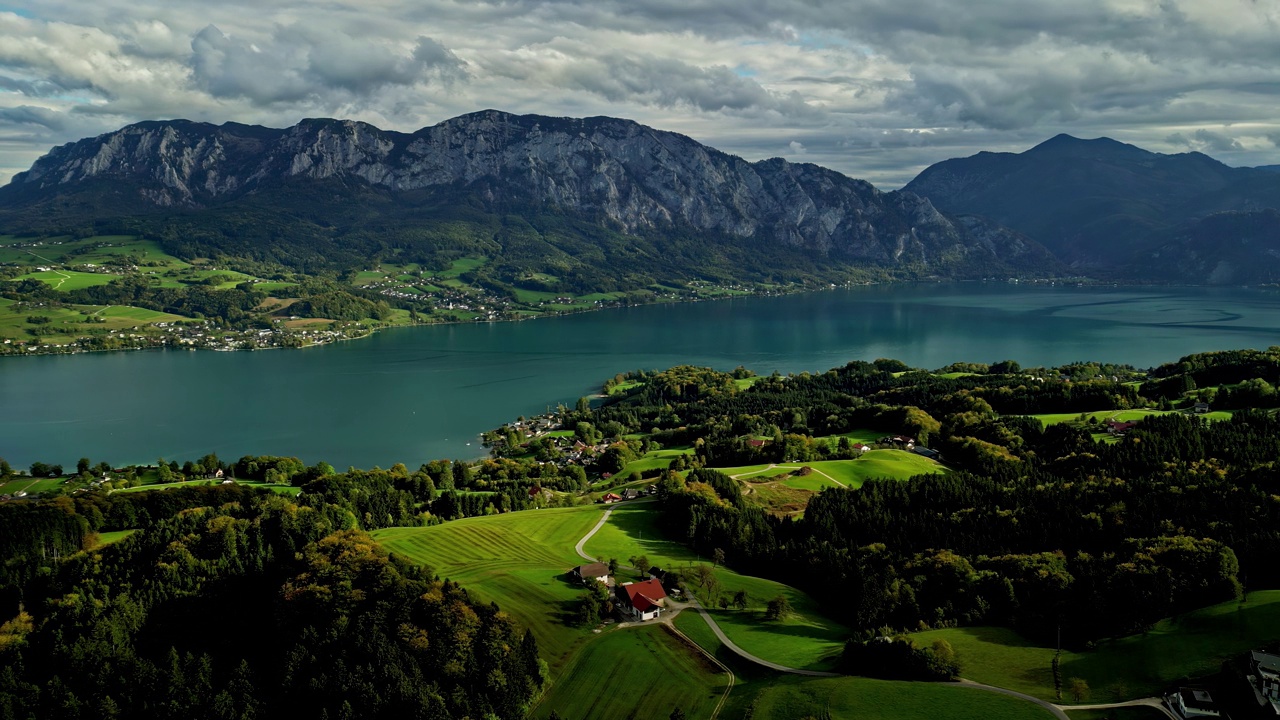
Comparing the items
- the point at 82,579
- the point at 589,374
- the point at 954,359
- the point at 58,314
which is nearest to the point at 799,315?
the point at 954,359

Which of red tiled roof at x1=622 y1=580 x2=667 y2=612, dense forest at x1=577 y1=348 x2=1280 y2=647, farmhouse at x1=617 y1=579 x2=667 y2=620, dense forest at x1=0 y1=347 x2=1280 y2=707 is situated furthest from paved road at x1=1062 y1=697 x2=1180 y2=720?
red tiled roof at x1=622 y1=580 x2=667 y2=612

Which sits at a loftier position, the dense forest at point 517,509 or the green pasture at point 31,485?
the dense forest at point 517,509

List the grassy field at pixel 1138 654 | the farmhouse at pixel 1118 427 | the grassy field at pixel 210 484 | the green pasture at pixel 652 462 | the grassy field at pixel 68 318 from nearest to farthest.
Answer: the grassy field at pixel 1138 654, the grassy field at pixel 210 484, the farmhouse at pixel 1118 427, the green pasture at pixel 652 462, the grassy field at pixel 68 318

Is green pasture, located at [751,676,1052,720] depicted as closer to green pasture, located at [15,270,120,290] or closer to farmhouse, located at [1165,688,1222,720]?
farmhouse, located at [1165,688,1222,720]

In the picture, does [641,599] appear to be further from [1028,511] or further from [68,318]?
[68,318]

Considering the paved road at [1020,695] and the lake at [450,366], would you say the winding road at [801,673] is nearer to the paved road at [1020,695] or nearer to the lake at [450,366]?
the paved road at [1020,695]

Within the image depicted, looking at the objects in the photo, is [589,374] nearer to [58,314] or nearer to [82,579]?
[82,579]

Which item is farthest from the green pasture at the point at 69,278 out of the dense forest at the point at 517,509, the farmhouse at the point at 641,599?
the farmhouse at the point at 641,599
